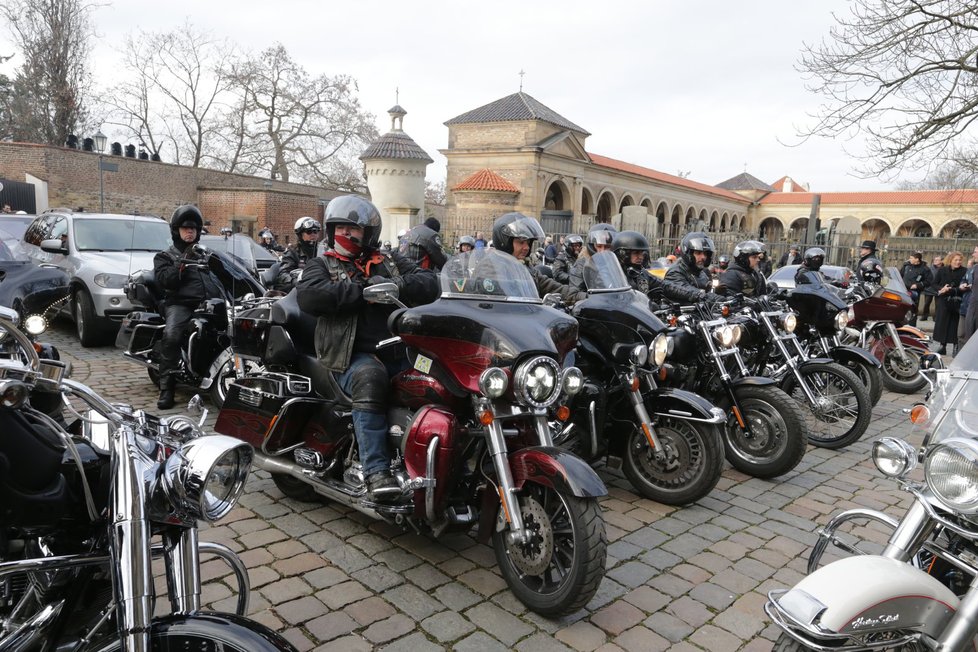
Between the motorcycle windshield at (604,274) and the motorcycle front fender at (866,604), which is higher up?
the motorcycle windshield at (604,274)

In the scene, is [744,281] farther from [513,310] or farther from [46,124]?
[46,124]

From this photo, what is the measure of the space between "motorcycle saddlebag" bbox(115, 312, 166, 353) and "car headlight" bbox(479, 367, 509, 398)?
5.05 meters

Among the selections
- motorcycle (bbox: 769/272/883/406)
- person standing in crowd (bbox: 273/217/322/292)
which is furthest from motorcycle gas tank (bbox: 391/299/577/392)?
person standing in crowd (bbox: 273/217/322/292)

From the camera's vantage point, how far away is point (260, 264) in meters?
13.4

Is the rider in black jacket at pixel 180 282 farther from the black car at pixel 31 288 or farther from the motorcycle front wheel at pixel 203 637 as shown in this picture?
the motorcycle front wheel at pixel 203 637

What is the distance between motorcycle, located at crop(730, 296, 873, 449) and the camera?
6043mm

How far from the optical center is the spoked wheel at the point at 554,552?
296cm

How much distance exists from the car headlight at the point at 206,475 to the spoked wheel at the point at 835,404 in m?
A: 5.57

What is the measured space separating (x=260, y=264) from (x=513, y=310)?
11.1 metres

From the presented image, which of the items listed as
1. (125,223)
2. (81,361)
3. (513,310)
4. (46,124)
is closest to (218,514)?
(513,310)

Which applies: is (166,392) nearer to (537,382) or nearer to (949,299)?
(537,382)

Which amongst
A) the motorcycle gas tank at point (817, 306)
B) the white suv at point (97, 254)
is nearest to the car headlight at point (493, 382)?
the motorcycle gas tank at point (817, 306)

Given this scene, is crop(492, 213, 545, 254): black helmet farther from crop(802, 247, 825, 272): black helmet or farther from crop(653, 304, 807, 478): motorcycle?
crop(802, 247, 825, 272): black helmet

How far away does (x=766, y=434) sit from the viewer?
5.26 m
